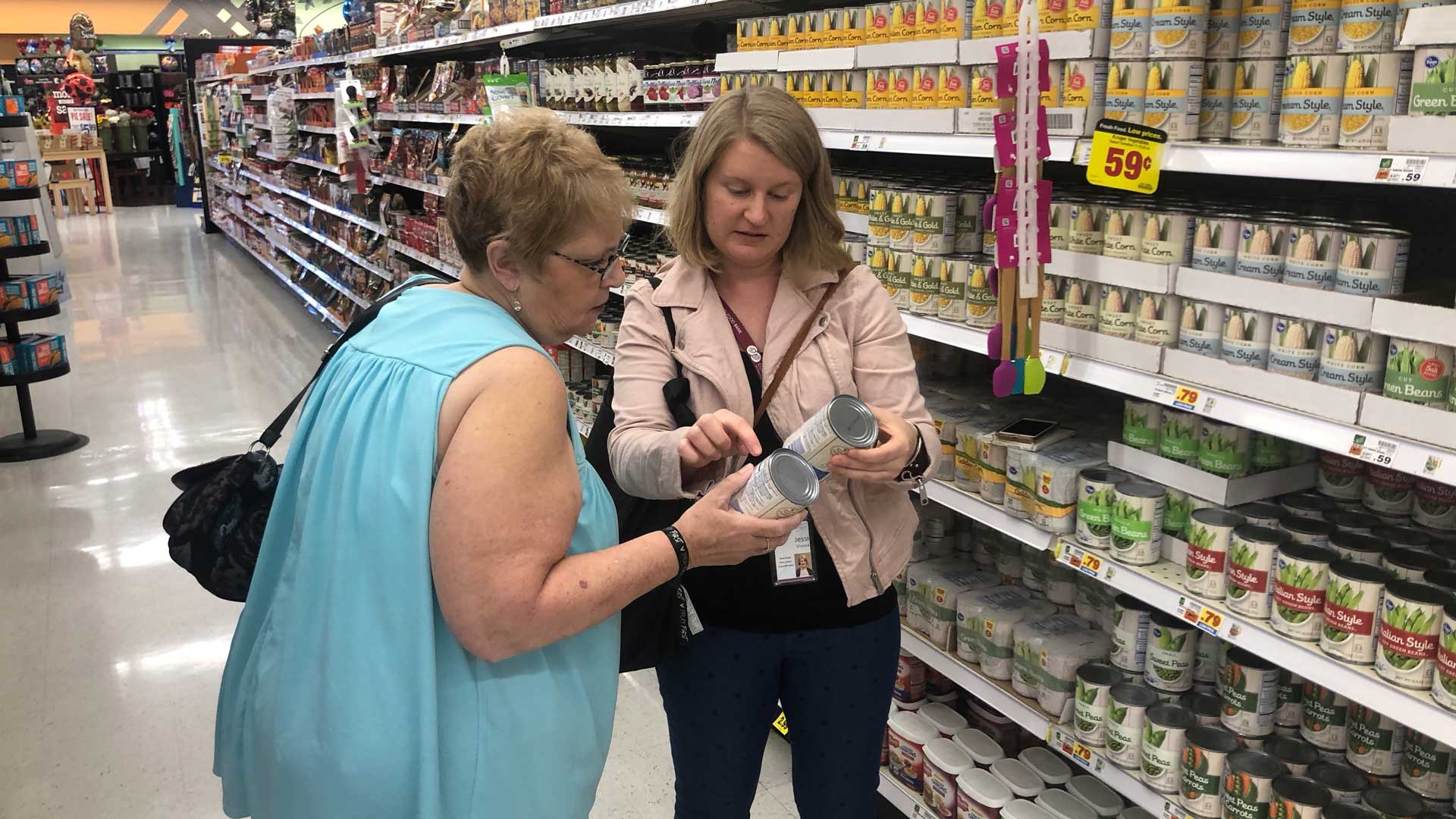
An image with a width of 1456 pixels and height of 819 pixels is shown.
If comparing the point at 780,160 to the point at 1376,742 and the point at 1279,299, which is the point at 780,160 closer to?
the point at 1279,299

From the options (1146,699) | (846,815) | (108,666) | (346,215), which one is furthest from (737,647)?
(346,215)

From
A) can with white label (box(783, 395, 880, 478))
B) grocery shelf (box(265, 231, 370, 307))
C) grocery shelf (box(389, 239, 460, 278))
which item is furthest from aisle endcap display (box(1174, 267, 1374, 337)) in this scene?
grocery shelf (box(265, 231, 370, 307))

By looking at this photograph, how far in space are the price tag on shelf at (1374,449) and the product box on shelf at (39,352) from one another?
19.7ft

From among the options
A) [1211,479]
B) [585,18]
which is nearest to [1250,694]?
[1211,479]

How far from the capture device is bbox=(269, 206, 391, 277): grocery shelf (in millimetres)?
7020

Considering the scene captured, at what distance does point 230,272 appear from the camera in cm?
1192

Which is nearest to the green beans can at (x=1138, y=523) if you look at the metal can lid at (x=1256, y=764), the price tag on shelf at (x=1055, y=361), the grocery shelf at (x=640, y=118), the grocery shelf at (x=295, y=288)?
the price tag on shelf at (x=1055, y=361)

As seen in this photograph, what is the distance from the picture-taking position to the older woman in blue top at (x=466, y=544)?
3.90ft

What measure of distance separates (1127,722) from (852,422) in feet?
3.35

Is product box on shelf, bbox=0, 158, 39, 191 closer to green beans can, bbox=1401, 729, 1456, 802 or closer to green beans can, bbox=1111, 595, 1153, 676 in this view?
green beans can, bbox=1111, 595, 1153, 676

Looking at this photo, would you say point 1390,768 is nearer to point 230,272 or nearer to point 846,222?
point 846,222

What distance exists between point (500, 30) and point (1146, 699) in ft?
11.6

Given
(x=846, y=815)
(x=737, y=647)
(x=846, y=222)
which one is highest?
(x=846, y=222)

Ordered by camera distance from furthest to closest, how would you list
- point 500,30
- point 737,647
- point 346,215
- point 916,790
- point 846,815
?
point 346,215 < point 500,30 < point 916,790 < point 846,815 < point 737,647
